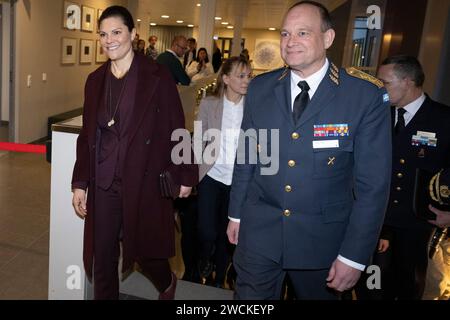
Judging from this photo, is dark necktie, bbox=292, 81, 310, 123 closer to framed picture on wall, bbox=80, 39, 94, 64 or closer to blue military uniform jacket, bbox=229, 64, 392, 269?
blue military uniform jacket, bbox=229, 64, 392, 269

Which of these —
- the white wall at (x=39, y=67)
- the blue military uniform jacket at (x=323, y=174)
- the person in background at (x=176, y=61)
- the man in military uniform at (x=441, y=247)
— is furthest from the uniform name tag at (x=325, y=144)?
the white wall at (x=39, y=67)

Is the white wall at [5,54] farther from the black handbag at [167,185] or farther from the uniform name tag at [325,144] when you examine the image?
the uniform name tag at [325,144]

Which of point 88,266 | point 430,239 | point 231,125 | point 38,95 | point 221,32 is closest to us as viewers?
point 88,266

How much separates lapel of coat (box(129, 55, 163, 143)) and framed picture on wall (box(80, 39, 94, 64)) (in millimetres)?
7326

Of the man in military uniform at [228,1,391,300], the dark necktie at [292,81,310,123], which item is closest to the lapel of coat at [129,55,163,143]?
the man in military uniform at [228,1,391,300]

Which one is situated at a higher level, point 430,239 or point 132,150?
point 132,150

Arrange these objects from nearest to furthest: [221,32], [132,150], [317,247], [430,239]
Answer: [317,247] < [132,150] < [430,239] < [221,32]

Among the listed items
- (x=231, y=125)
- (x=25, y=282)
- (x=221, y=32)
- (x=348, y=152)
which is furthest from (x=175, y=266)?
(x=221, y=32)

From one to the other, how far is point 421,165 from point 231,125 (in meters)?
1.20

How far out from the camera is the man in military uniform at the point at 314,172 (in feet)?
5.29

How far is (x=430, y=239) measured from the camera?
7.95ft

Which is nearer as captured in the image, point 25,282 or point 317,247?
point 317,247

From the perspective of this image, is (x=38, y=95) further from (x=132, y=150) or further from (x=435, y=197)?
(x=435, y=197)

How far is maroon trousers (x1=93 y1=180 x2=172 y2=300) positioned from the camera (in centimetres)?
216
